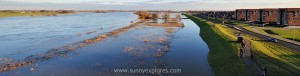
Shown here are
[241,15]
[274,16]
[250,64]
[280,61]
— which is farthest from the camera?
[241,15]

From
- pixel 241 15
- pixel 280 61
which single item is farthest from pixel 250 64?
pixel 241 15

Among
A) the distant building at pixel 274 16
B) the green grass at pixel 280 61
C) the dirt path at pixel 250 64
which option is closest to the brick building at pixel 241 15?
the distant building at pixel 274 16

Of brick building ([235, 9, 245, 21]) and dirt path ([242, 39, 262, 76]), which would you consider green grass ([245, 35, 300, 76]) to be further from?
brick building ([235, 9, 245, 21])

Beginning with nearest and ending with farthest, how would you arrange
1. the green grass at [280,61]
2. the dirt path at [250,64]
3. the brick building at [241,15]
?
the dirt path at [250,64], the green grass at [280,61], the brick building at [241,15]

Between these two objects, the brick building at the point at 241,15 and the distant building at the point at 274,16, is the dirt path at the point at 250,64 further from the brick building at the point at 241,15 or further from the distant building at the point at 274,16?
the brick building at the point at 241,15

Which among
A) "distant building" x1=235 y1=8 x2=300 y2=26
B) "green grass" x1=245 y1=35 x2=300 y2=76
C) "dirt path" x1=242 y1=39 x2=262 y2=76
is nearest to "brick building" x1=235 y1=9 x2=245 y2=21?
"distant building" x1=235 y1=8 x2=300 y2=26

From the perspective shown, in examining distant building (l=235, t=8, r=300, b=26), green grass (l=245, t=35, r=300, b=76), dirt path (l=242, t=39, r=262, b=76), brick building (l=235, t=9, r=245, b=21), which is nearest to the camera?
dirt path (l=242, t=39, r=262, b=76)

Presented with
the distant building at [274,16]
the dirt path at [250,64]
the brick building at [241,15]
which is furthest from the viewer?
the brick building at [241,15]

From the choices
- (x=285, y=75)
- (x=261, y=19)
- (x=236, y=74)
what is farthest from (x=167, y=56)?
(x=261, y=19)

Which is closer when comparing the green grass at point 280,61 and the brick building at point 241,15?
the green grass at point 280,61

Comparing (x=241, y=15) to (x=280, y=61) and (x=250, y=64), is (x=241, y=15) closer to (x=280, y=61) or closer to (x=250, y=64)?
(x=280, y=61)

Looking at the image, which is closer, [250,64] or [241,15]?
[250,64]

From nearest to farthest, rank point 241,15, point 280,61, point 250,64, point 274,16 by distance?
point 250,64
point 280,61
point 274,16
point 241,15
